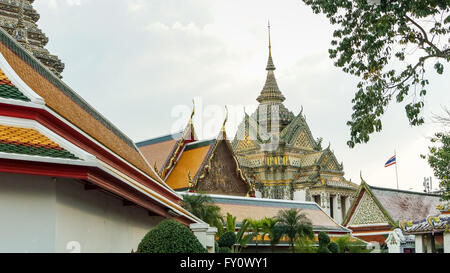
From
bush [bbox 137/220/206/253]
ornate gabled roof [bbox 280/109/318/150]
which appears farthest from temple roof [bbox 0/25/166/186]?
ornate gabled roof [bbox 280/109/318/150]

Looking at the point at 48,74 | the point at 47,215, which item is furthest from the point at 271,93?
the point at 47,215

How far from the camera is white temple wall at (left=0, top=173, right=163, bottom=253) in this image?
677 cm

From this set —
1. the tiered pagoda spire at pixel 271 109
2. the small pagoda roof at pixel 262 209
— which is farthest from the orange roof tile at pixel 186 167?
the tiered pagoda spire at pixel 271 109

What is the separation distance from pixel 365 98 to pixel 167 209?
Result: 4002 millimetres

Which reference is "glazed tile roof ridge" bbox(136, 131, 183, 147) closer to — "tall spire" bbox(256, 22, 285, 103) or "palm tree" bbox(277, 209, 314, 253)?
"palm tree" bbox(277, 209, 314, 253)

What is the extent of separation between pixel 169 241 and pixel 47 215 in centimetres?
149

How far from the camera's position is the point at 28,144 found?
6.87 metres

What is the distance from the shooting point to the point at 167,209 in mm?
10422

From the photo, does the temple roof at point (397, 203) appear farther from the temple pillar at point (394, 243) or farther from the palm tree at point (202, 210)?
the palm tree at point (202, 210)

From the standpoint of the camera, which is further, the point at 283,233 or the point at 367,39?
the point at 283,233

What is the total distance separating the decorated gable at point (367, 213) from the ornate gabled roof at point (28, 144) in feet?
77.1

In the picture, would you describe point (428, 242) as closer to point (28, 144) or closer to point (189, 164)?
point (189, 164)
